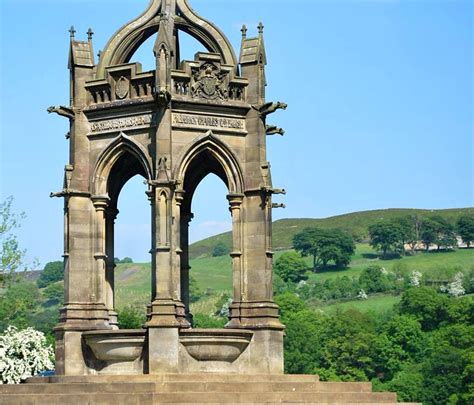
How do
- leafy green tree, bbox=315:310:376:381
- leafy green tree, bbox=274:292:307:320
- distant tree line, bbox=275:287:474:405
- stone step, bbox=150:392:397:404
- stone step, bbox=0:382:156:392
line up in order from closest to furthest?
→ 1. stone step, bbox=150:392:397:404
2. stone step, bbox=0:382:156:392
3. distant tree line, bbox=275:287:474:405
4. leafy green tree, bbox=315:310:376:381
5. leafy green tree, bbox=274:292:307:320

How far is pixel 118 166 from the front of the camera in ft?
111

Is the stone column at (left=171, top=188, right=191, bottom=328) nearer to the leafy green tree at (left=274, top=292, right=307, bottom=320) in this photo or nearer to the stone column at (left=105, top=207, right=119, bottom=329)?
the stone column at (left=105, top=207, right=119, bottom=329)

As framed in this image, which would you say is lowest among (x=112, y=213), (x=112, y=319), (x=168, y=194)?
(x=112, y=319)

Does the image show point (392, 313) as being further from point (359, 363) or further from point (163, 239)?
point (163, 239)

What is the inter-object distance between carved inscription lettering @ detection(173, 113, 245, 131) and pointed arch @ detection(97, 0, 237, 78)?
1.40 metres

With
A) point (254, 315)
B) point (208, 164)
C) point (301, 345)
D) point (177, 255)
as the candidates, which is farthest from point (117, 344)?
point (301, 345)

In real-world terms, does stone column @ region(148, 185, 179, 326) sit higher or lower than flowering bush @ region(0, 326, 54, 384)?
higher

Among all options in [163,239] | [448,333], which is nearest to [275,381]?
[163,239]

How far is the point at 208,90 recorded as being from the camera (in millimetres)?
32812

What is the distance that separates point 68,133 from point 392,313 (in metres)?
143

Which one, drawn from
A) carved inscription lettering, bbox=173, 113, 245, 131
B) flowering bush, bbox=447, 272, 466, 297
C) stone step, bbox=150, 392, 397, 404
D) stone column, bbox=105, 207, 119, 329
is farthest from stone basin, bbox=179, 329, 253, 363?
flowering bush, bbox=447, 272, 466, 297

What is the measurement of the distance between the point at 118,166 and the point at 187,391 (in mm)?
6715

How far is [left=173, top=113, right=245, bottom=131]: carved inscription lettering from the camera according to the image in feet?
106

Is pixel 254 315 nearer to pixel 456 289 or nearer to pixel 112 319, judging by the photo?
pixel 112 319
